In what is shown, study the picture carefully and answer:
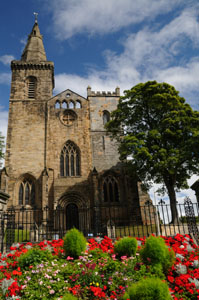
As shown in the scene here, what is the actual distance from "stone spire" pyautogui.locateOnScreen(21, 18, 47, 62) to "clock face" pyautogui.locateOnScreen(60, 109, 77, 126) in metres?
9.40

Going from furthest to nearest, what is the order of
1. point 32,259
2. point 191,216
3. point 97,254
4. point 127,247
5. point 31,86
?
point 31,86 < point 191,216 < point 97,254 < point 127,247 < point 32,259

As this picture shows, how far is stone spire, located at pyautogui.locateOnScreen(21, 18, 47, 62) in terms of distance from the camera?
31.9 m

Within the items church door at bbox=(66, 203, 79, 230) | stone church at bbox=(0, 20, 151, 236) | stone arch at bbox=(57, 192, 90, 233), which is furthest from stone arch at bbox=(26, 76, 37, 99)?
church door at bbox=(66, 203, 79, 230)

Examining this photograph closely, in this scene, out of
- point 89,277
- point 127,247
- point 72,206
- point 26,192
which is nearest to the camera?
point 89,277

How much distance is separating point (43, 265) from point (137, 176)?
1602cm

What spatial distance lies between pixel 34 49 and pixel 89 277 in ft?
110

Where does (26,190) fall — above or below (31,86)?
below

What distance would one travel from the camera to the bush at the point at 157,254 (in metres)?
5.75

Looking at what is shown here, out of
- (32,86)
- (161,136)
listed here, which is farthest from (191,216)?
(32,86)

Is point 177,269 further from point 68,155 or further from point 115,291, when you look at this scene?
point 68,155

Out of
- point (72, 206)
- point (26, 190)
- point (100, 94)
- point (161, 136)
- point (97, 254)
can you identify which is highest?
point (100, 94)

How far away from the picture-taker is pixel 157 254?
18.9 feet

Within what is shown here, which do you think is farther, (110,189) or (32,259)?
(110,189)

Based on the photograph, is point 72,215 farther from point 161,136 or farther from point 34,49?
point 34,49
